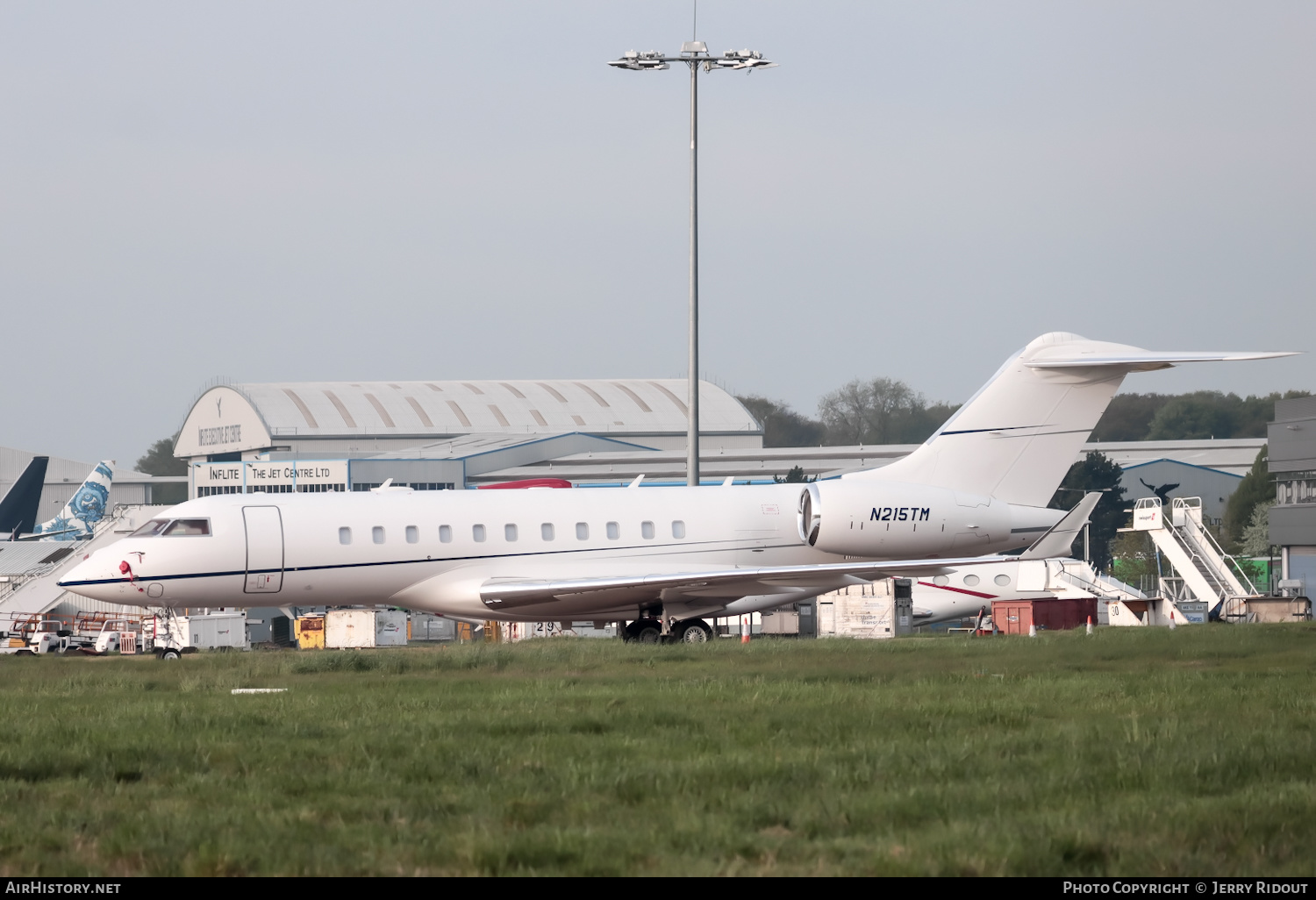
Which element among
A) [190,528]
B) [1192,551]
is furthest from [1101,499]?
[190,528]

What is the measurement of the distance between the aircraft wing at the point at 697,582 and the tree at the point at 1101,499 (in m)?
61.3

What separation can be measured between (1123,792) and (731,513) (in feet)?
56.7

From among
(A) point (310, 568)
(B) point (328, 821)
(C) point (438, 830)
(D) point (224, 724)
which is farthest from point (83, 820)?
(A) point (310, 568)

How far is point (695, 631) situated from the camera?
24469 millimetres

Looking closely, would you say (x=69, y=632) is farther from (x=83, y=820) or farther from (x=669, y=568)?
(x=83, y=820)

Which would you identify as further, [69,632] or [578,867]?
[69,632]

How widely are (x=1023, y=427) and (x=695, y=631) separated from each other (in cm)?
679

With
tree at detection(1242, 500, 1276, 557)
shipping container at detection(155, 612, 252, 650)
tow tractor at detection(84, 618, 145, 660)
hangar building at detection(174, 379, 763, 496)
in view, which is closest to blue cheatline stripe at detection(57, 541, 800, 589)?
tow tractor at detection(84, 618, 145, 660)

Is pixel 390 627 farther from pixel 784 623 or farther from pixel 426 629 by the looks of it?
pixel 784 623

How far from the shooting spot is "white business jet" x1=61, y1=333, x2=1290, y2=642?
74.9ft

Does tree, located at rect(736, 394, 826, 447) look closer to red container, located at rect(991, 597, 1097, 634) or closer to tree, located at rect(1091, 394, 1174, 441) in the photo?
tree, located at rect(1091, 394, 1174, 441)

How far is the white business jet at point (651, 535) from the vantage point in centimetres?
2284

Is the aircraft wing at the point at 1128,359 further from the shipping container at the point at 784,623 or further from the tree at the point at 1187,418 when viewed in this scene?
the tree at the point at 1187,418

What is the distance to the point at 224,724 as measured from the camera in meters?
10.9
